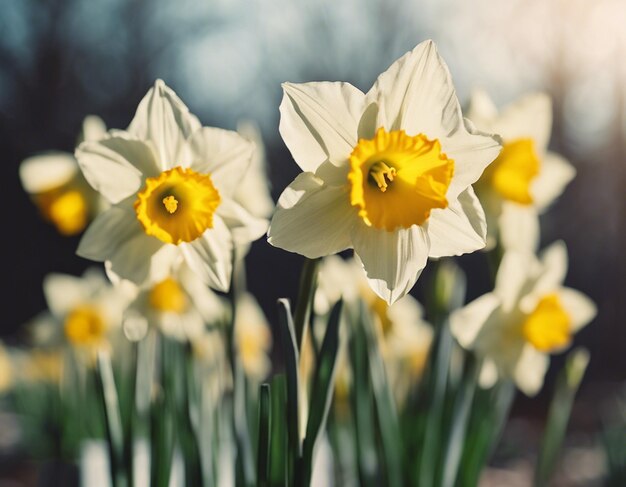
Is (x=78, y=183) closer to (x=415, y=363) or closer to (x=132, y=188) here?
(x=132, y=188)

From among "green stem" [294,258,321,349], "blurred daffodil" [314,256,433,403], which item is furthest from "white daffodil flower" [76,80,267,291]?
"blurred daffodil" [314,256,433,403]

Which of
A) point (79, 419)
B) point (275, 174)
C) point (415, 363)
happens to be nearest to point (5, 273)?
point (275, 174)

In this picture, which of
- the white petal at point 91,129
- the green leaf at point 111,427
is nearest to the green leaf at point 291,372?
the green leaf at point 111,427

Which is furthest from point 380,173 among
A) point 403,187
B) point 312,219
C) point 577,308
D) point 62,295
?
point 62,295

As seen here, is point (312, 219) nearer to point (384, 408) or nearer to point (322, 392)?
point (322, 392)

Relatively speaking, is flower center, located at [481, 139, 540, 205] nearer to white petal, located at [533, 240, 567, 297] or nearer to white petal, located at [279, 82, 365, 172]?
white petal, located at [533, 240, 567, 297]

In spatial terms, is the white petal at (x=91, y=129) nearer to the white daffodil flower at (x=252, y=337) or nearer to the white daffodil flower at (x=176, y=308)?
the white daffodil flower at (x=176, y=308)
